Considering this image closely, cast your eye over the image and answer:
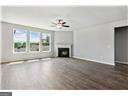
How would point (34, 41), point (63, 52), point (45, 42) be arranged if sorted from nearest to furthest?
point (34, 41) < point (45, 42) < point (63, 52)

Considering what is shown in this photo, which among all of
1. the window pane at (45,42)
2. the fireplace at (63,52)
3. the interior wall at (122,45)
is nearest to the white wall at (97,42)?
the fireplace at (63,52)

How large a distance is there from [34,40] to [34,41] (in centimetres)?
8

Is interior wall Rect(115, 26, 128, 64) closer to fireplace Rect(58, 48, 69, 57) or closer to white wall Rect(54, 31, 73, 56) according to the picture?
white wall Rect(54, 31, 73, 56)

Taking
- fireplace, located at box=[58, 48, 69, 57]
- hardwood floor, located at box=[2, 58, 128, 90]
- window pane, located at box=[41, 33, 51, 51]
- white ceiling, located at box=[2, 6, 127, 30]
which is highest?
white ceiling, located at box=[2, 6, 127, 30]

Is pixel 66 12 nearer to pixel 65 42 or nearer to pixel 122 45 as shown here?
pixel 122 45

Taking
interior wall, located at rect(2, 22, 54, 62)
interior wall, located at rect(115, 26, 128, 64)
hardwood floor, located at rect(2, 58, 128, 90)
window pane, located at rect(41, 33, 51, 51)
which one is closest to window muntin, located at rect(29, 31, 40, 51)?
window pane, located at rect(41, 33, 51, 51)

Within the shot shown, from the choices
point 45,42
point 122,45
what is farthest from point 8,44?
point 122,45

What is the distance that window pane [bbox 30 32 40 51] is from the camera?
9.31m

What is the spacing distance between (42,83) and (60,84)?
1.69ft

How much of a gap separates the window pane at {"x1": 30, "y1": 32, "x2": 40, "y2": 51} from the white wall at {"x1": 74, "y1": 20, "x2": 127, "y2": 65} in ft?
9.85

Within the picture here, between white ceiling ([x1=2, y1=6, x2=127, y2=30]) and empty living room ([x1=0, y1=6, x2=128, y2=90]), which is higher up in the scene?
white ceiling ([x1=2, y1=6, x2=127, y2=30])

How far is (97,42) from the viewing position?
309 inches
